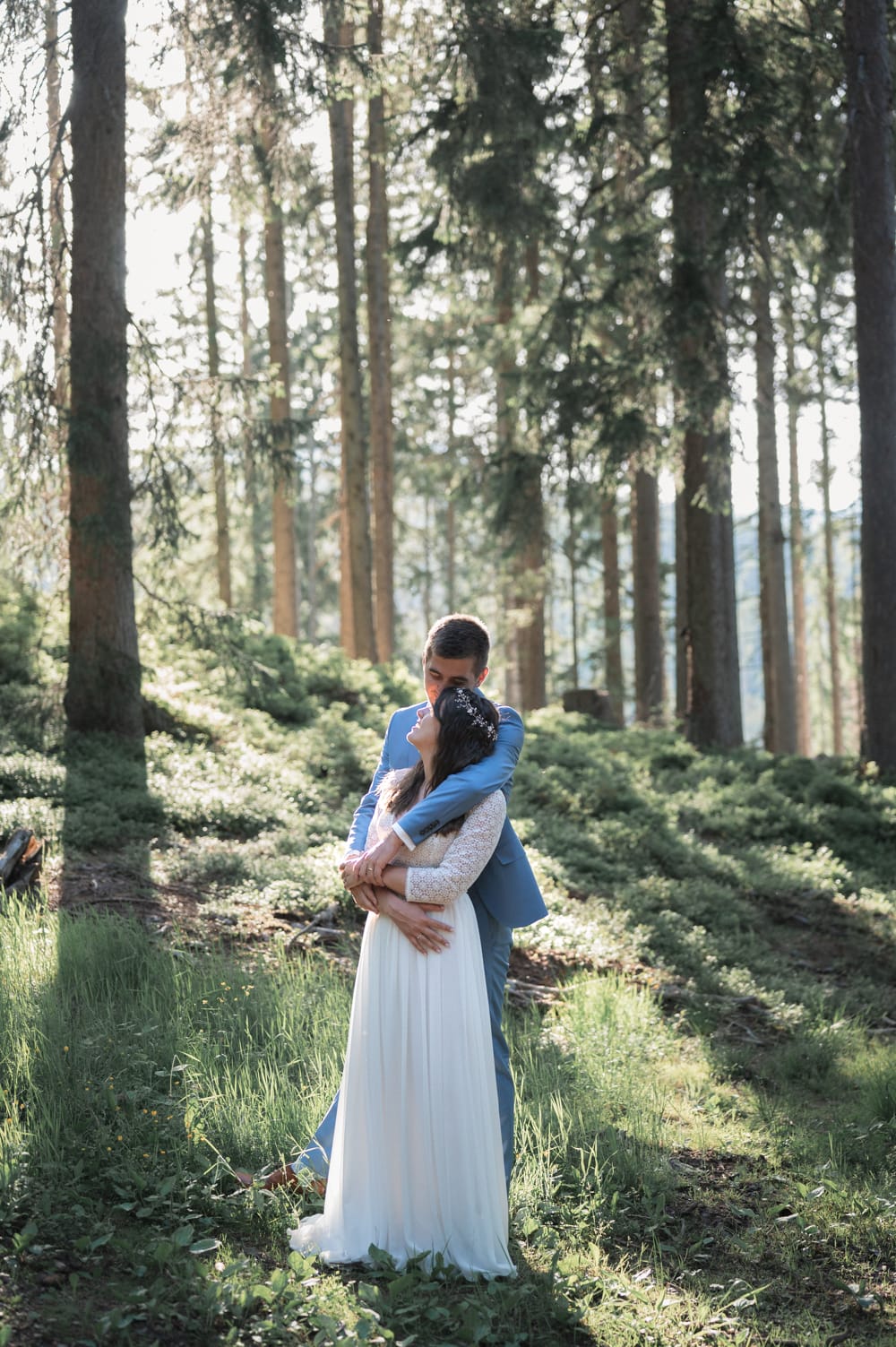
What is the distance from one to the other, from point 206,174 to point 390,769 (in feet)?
32.0

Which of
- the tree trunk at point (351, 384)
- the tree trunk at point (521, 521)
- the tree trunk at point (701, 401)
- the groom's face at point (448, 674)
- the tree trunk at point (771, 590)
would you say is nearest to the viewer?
the groom's face at point (448, 674)

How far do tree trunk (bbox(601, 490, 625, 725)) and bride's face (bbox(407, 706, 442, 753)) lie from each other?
1851 cm

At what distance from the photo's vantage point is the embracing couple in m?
3.83

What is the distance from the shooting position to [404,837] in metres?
3.90

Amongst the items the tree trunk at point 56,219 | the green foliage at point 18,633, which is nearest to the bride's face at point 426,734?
the tree trunk at point 56,219

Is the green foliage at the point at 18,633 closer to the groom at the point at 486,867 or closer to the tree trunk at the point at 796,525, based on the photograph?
the groom at the point at 486,867

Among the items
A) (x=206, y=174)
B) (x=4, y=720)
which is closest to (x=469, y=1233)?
(x=4, y=720)

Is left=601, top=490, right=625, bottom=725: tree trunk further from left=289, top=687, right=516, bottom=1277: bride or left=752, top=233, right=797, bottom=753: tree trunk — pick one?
left=289, top=687, right=516, bottom=1277: bride

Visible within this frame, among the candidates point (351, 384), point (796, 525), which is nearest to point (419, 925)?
point (351, 384)

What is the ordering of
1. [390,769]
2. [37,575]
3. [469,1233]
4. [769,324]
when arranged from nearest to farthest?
[469,1233] → [390,769] → [37,575] → [769,324]

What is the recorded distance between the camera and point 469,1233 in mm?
3820

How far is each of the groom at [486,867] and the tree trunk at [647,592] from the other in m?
15.4

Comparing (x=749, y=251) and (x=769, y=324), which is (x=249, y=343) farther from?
(x=749, y=251)

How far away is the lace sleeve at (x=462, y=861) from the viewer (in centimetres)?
388
